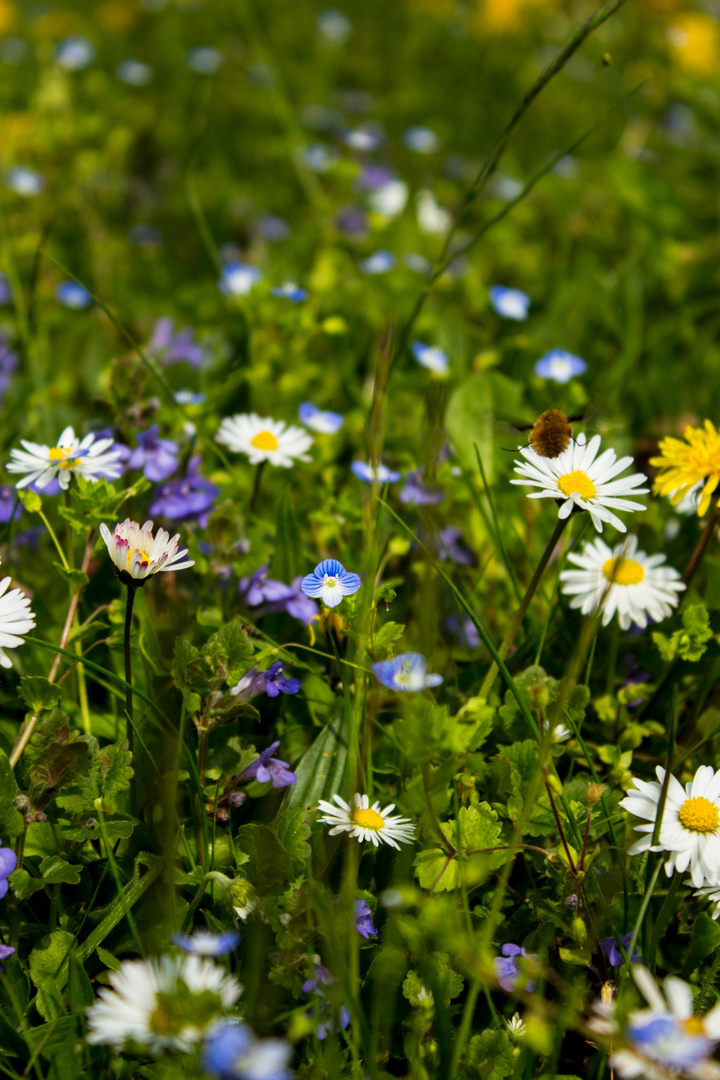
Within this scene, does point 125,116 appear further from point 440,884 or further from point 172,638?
point 440,884

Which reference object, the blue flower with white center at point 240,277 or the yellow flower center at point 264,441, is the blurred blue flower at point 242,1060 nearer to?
the yellow flower center at point 264,441

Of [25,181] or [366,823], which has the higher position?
[366,823]

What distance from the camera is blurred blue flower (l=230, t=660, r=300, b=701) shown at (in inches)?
50.5

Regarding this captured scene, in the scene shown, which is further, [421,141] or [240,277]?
[421,141]

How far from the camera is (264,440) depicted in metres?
1.77

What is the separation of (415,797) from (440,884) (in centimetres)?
12

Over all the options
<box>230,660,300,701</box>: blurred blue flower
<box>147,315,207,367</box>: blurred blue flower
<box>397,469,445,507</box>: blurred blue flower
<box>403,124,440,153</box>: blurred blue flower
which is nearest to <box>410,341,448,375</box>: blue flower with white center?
<box>397,469,445,507</box>: blurred blue flower

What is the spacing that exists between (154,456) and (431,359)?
0.84 m

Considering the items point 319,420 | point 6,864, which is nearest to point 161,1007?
point 6,864

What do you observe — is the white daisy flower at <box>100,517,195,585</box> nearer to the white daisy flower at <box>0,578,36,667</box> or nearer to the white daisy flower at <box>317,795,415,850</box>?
the white daisy flower at <box>0,578,36,667</box>

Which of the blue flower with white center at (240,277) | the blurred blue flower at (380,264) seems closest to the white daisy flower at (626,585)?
the blurred blue flower at (380,264)

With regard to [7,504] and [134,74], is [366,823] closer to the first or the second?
[7,504]

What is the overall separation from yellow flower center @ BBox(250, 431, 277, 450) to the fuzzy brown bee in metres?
0.60

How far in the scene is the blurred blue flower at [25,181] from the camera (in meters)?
3.14
